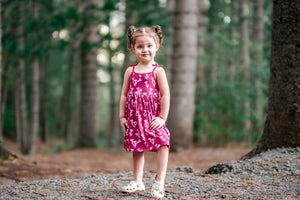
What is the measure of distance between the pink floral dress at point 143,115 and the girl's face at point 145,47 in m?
0.17

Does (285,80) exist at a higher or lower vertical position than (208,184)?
higher

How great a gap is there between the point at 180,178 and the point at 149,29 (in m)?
→ 1.79

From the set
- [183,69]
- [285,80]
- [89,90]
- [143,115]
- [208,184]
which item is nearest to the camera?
[143,115]

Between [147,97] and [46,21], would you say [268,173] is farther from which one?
[46,21]

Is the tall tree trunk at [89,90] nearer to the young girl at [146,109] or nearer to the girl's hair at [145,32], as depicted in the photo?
the girl's hair at [145,32]

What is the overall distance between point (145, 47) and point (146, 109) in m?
0.62

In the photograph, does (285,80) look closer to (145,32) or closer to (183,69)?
(145,32)

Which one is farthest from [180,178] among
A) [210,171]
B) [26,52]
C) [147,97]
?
[26,52]

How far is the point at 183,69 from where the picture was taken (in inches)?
293

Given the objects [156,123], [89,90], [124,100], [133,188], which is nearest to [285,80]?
[156,123]

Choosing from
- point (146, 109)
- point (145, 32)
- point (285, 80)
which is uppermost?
point (145, 32)

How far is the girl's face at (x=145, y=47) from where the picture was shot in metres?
2.85

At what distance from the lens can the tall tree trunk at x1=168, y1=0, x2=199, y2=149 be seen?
7.44 m

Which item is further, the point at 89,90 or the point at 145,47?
the point at 89,90
